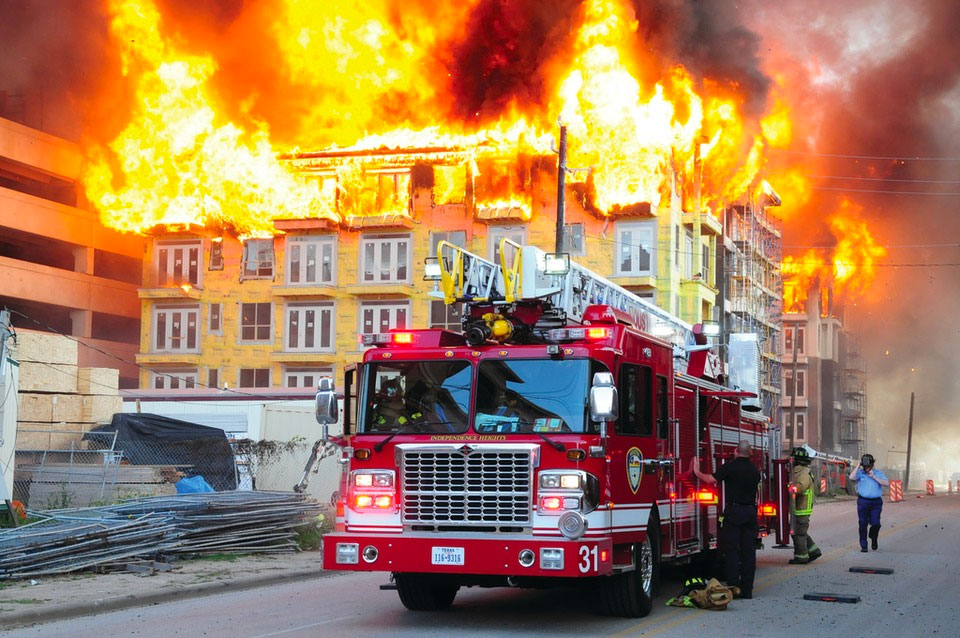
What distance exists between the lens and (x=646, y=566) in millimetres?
12578

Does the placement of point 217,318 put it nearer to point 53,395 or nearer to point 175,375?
point 175,375

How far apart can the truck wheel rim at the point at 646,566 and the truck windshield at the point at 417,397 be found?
Answer: 94.4 inches

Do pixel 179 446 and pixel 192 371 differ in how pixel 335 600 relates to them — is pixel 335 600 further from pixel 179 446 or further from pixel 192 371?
pixel 192 371

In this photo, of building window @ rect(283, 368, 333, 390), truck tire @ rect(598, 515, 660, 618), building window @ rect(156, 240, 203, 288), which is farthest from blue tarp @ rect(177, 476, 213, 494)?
building window @ rect(156, 240, 203, 288)

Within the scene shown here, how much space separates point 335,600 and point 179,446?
1699cm

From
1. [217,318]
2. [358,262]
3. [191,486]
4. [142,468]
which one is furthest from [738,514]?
[217,318]

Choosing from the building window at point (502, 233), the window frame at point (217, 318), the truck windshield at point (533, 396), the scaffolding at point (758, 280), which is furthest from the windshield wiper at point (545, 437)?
the scaffolding at point (758, 280)

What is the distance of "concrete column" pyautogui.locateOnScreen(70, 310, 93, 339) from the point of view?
63.6 m

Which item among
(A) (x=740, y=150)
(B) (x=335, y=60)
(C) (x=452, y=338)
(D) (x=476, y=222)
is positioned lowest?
(C) (x=452, y=338)

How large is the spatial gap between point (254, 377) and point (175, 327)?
5.29m

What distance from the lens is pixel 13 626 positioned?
39.7ft

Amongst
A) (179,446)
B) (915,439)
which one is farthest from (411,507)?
(915,439)

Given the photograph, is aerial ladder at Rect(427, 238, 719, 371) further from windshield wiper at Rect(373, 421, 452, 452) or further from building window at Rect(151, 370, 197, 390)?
building window at Rect(151, 370, 197, 390)

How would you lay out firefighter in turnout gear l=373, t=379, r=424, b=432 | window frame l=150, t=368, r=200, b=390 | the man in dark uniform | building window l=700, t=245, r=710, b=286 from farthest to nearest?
building window l=700, t=245, r=710, b=286 < window frame l=150, t=368, r=200, b=390 < the man in dark uniform < firefighter in turnout gear l=373, t=379, r=424, b=432
